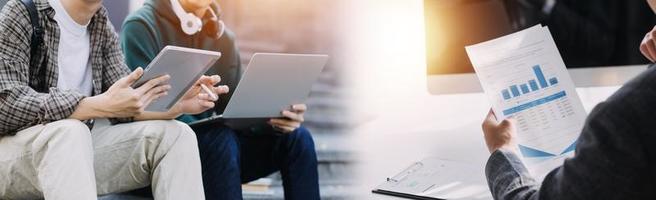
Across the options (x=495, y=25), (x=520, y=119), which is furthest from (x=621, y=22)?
(x=520, y=119)

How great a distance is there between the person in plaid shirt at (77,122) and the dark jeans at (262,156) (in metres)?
0.15

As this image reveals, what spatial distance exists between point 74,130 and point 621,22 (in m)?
1.52

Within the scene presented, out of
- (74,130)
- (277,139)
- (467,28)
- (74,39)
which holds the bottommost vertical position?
(277,139)

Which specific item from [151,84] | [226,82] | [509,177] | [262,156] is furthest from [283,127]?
[509,177]

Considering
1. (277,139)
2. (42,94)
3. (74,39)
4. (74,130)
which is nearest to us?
(74,130)

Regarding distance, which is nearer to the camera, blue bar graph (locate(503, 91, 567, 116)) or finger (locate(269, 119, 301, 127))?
blue bar graph (locate(503, 91, 567, 116))

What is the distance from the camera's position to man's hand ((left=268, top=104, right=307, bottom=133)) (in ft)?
7.29

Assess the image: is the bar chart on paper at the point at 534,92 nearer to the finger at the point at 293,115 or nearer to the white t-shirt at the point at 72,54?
the finger at the point at 293,115

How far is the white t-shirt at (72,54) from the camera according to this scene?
191 cm

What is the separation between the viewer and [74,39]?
196cm

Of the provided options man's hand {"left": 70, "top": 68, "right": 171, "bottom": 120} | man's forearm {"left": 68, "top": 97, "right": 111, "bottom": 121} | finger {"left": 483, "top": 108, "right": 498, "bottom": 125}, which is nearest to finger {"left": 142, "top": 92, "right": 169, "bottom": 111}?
man's hand {"left": 70, "top": 68, "right": 171, "bottom": 120}

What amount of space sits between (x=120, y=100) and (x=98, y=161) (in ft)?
0.60

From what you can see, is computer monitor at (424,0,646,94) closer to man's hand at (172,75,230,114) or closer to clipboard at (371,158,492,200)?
clipboard at (371,158,492,200)

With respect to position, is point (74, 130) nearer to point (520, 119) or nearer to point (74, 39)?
point (74, 39)
